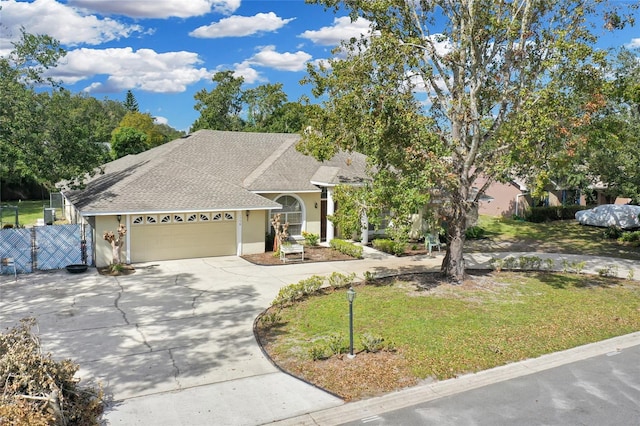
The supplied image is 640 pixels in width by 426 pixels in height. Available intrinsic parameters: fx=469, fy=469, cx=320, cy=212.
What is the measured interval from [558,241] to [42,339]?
80.0 feet

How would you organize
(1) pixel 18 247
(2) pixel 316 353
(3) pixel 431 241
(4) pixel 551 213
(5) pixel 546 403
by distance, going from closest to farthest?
(5) pixel 546 403 → (2) pixel 316 353 → (1) pixel 18 247 → (3) pixel 431 241 → (4) pixel 551 213

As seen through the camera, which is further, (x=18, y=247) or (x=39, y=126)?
(x=39, y=126)

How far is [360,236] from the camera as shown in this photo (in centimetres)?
2303

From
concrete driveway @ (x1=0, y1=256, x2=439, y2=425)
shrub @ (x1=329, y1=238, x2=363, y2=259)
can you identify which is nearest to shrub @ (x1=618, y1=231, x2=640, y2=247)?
shrub @ (x1=329, y1=238, x2=363, y2=259)

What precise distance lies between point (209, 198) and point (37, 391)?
518 inches

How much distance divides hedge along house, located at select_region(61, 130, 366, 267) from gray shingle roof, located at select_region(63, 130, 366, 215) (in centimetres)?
4

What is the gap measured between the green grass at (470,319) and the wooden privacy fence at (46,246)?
8.98m

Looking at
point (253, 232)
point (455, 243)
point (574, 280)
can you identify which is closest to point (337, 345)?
point (455, 243)

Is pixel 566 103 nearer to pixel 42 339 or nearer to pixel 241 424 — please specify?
pixel 241 424

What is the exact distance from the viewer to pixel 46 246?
1647 centimetres

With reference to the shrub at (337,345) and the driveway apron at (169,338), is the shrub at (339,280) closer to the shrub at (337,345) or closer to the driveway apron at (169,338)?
the driveway apron at (169,338)

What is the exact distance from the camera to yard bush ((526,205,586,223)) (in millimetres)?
31938

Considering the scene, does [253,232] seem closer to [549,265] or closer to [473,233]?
[549,265]

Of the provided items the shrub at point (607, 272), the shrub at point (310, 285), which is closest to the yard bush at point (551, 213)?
the shrub at point (607, 272)
